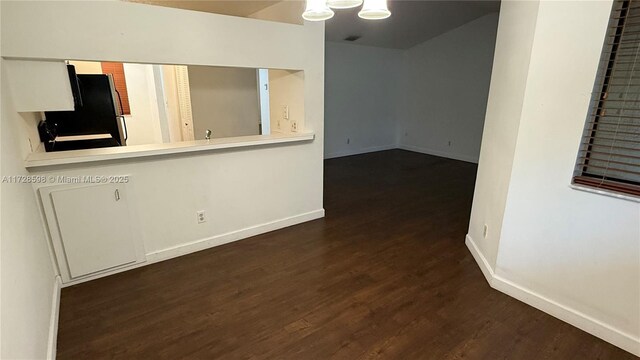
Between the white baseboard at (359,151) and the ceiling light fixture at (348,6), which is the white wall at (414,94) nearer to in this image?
the white baseboard at (359,151)

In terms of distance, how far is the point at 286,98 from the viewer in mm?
3404

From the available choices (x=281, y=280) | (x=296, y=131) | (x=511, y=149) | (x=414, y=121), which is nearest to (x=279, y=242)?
(x=281, y=280)

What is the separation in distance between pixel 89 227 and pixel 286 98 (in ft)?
6.92

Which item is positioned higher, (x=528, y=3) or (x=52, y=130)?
(x=528, y=3)

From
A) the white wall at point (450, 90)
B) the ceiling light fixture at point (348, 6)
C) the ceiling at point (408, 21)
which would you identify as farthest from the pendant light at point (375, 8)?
the white wall at point (450, 90)

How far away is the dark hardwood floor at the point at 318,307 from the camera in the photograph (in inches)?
73.2

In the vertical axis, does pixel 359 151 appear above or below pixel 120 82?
below

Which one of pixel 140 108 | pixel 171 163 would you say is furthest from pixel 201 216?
pixel 140 108

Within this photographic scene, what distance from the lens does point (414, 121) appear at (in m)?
7.51

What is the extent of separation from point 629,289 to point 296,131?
2.80 meters

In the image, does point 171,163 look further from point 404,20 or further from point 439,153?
point 439,153

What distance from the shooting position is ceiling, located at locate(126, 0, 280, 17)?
125 inches

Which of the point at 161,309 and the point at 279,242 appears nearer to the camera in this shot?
the point at 161,309

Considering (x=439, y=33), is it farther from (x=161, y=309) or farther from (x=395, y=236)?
(x=161, y=309)
